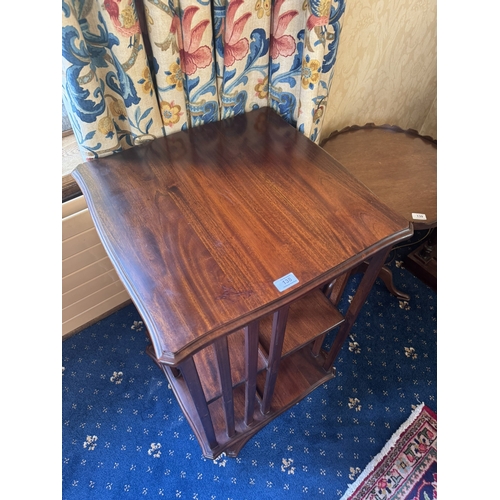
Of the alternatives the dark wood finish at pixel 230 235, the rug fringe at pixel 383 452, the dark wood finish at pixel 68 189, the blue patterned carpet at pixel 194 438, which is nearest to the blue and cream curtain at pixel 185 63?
the dark wood finish at pixel 230 235

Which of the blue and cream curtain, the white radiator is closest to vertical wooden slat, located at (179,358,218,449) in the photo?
the blue and cream curtain

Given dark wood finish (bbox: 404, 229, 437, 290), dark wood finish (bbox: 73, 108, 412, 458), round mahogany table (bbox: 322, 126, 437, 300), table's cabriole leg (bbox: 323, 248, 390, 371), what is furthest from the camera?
dark wood finish (bbox: 404, 229, 437, 290)

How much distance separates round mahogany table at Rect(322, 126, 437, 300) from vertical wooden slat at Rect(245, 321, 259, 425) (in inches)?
27.2

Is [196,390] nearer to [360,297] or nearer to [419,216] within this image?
[360,297]

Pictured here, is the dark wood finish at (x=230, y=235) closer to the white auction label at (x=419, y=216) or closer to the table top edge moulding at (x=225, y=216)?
the table top edge moulding at (x=225, y=216)

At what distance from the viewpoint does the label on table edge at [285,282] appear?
616mm

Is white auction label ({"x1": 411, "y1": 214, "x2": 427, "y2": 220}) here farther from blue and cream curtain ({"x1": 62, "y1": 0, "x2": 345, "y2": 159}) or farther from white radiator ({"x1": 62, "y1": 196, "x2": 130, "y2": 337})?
white radiator ({"x1": 62, "y1": 196, "x2": 130, "y2": 337})

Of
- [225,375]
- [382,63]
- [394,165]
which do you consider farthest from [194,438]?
[382,63]

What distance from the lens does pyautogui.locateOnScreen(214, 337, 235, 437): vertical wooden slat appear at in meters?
0.63

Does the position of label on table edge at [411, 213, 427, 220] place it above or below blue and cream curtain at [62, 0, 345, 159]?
below

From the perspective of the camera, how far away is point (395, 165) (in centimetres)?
127

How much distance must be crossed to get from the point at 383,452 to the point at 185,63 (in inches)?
51.0
